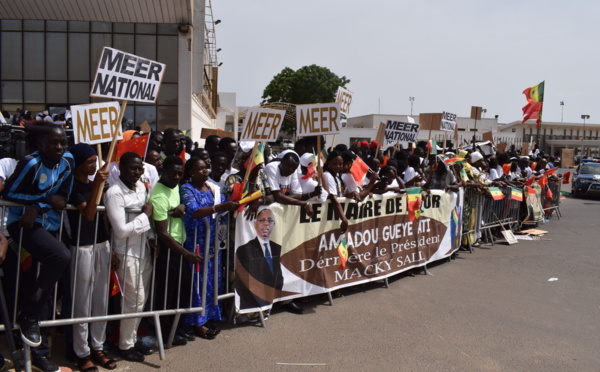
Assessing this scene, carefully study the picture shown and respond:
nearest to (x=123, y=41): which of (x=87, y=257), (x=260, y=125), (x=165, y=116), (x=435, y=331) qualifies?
(x=165, y=116)

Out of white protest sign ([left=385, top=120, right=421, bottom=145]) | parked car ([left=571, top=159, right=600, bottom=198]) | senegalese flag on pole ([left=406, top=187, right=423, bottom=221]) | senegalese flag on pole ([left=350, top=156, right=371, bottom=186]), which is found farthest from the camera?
parked car ([left=571, top=159, right=600, bottom=198])

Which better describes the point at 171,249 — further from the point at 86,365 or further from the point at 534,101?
the point at 534,101

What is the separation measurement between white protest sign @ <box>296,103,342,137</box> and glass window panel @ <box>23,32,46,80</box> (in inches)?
687

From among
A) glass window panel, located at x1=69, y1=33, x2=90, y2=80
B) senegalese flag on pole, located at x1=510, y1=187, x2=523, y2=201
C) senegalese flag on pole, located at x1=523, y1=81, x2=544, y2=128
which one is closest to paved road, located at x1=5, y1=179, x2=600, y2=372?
senegalese flag on pole, located at x1=510, y1=187, x2=523, y2=201

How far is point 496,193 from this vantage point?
10375 millimetres

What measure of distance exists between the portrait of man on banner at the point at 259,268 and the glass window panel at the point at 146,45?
53.8ft

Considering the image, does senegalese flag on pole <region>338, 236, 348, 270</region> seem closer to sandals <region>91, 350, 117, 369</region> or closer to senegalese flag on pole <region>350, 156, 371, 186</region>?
senegalese flag on pole <region>350, 156, 371, 186</region>

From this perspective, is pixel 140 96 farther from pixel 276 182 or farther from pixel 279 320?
pixel 279 320

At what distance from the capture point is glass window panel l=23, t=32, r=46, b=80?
65.1ft

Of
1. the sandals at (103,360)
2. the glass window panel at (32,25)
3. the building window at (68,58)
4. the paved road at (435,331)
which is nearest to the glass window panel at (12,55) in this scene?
the building window at (68,58)

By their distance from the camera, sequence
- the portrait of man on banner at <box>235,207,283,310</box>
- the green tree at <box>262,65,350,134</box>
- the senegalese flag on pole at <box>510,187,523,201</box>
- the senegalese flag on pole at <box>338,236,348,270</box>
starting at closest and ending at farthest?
the portrait of man on banner at <box>235,207,283,310</box> → the senegalese flag on pole at <box>338,236,348,270</box> → the senegalese flag on pole at <box>510,187,523,201</box> → the green tree at <box>262,65,350,134</box>

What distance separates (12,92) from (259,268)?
62.2 feet

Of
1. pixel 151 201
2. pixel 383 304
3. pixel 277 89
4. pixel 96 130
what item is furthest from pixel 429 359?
pixel 277 89

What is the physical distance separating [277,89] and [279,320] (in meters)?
50.7
